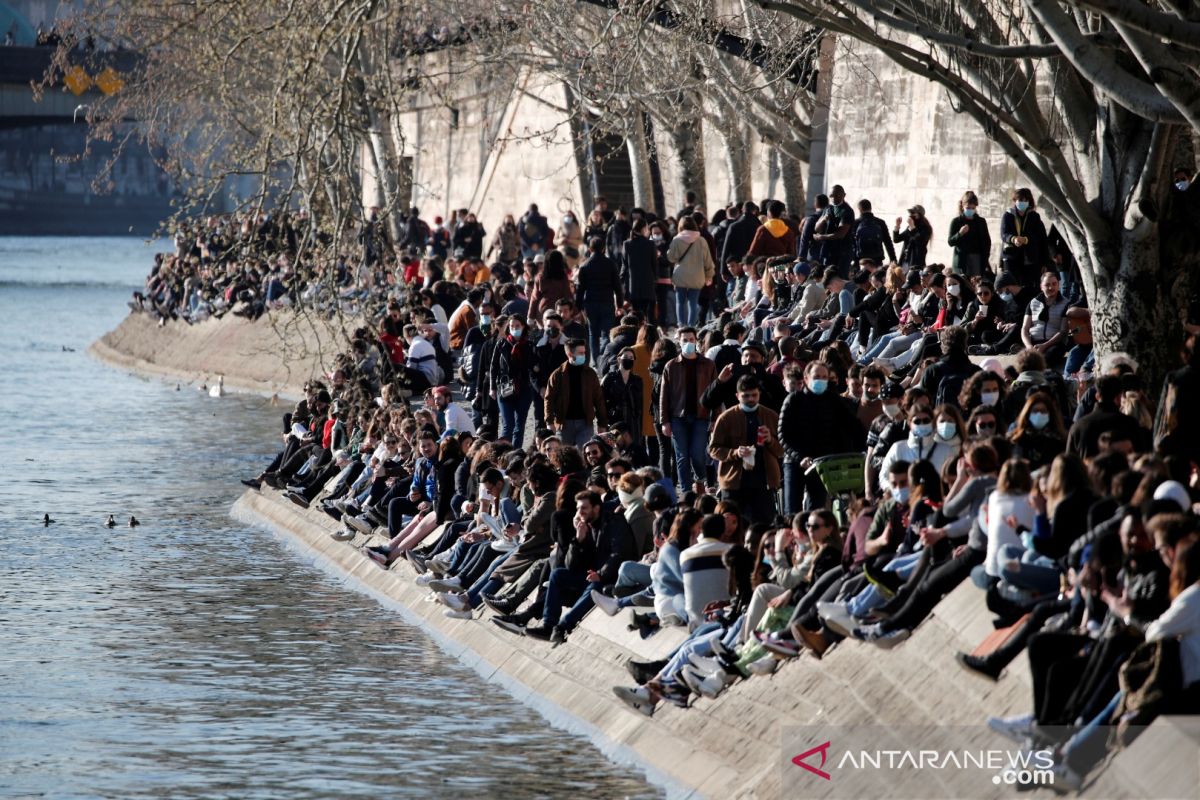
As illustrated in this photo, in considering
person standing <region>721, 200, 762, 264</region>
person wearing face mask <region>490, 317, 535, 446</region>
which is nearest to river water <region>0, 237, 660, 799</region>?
person wearing face mask <region>490, 317, 535, 446</region>

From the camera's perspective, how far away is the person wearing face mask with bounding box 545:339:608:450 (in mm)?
22172

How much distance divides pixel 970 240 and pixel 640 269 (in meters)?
6.02

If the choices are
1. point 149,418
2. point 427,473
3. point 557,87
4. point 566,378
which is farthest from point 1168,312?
point 557,87

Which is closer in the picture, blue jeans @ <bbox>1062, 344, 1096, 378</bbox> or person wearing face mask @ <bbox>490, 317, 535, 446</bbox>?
blue jeans @ <bbox>1062, 344, 1096, 378</bbox>

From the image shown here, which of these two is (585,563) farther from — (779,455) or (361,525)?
(361,525)

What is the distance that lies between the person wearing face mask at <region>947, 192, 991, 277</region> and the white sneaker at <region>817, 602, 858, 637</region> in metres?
11.6

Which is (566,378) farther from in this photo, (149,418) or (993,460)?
(149,418)

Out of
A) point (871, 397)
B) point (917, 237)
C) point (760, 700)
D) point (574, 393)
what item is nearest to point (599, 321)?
point (917, 237)

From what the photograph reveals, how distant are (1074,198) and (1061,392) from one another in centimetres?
154

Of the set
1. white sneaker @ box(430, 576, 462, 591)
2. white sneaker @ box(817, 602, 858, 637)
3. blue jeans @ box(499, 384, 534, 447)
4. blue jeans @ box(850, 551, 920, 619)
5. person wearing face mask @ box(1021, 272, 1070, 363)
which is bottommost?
white sneaker @ box(430, 576, 462, 591)

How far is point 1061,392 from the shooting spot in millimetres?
17656

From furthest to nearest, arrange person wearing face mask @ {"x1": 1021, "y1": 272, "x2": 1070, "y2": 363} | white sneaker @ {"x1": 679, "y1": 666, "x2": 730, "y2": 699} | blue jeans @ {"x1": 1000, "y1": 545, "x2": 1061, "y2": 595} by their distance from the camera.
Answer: person wearing face mask @ {"x1": 1021, "y1": 272, "x2": 1070, "y2": 363} → white sneaker @ {"x1": 679, "y1": 666, "x2": 730, "y2": 699} → blue jeans @ {"x1": 1000, "y1": 545, "x2": 1061, "y2": 595}

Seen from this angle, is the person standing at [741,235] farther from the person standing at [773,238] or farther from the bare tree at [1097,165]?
the bare tree at [1097,165]

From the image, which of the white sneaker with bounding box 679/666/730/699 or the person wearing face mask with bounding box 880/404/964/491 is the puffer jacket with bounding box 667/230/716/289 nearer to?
the white sneaker with bounding box 679/666/730/699
